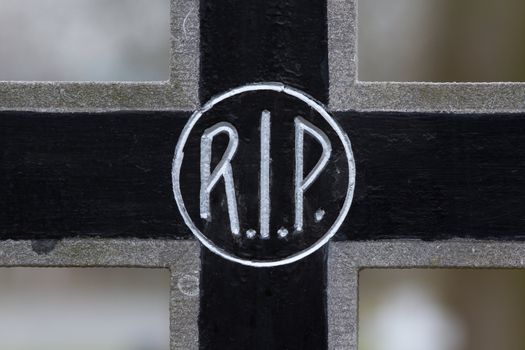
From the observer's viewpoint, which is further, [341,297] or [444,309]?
[444,309]

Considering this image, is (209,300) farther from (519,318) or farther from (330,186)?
(519,318)

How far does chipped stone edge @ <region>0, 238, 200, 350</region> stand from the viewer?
7.07 ft

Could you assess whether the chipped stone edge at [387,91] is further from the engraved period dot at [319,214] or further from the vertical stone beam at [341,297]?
the vertical stone beam at [341,297]

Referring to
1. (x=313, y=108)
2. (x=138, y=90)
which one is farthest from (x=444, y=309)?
(x=138, y=90)

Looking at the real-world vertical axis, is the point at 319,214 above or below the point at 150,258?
above

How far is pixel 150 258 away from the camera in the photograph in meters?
2.17

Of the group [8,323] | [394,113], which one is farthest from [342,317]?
[8,323]

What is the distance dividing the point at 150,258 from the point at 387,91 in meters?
0.75

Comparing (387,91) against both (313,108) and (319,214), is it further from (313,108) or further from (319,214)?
(319,214)

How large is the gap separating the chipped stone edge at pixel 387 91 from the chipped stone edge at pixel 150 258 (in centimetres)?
Answer: 55

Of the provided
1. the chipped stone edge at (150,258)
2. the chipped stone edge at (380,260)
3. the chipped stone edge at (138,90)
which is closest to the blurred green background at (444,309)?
the chipped stone edge at (380,260)

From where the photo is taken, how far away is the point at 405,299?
2.52 meters

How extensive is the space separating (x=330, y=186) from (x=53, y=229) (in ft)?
2.42

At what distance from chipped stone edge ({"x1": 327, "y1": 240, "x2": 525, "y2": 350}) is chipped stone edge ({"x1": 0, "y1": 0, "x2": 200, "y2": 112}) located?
0.56 m
